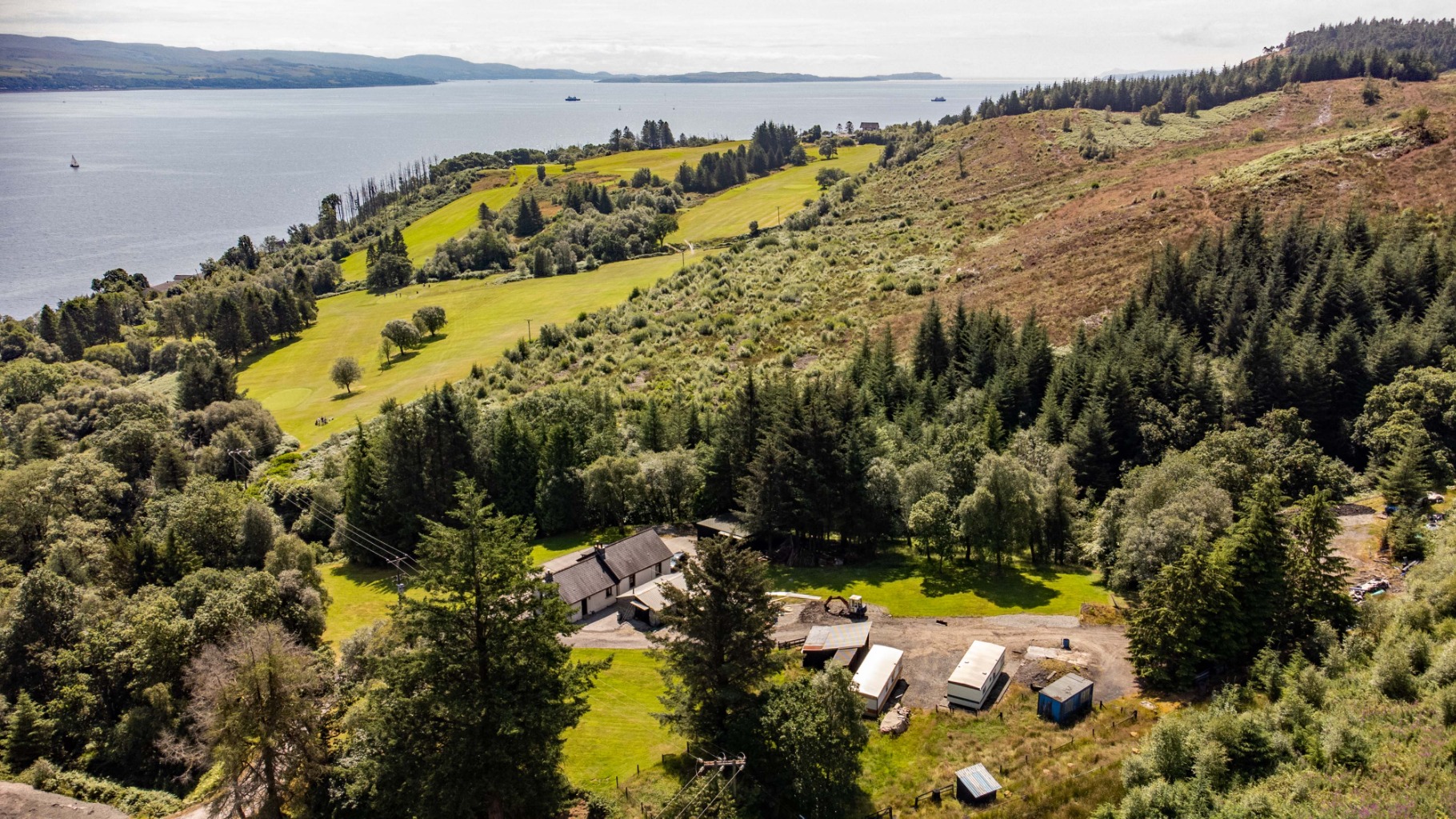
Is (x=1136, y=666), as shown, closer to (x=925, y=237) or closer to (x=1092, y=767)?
(x=1092, y=767)

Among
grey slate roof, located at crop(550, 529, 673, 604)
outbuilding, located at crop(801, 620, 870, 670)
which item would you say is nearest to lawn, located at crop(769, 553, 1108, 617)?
outbuilding, located at crop(801, 620, 870, 670)

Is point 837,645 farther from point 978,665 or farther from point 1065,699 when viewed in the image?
point 1065,699

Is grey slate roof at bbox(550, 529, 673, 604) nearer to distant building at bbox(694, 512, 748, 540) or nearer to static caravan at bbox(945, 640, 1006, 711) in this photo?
distant building at bbox(694, 512, 748, 540)

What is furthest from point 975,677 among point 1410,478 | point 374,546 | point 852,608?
point 374,546

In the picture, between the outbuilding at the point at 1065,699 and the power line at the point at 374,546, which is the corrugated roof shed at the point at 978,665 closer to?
the outbuilding at the point at 1065,699

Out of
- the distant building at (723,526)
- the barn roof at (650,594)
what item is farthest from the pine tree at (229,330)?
the barn roof at (650,594)

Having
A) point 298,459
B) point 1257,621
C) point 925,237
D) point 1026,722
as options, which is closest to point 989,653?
point 1026,722
